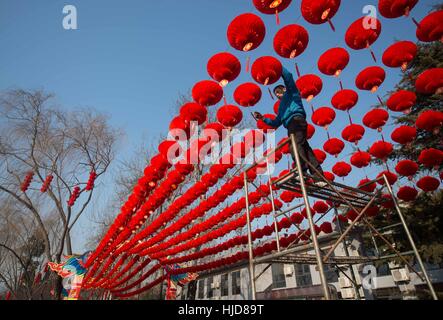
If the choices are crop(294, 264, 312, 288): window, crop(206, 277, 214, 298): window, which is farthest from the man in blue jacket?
crop(206, 277, 214, 298): window

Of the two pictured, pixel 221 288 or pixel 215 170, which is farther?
pixel 221 288

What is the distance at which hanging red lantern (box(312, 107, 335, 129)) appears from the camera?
6.06 metres

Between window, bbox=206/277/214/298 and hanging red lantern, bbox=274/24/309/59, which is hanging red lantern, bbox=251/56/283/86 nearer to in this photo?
hanging red lantern, bbox=274/24/309/59

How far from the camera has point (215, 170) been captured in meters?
7.43

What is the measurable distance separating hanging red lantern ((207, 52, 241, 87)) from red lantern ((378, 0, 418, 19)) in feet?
8.00

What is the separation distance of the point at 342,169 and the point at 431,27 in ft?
13.2

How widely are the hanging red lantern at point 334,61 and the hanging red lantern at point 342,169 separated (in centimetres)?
328

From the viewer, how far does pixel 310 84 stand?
5.40 m

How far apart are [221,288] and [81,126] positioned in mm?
16440

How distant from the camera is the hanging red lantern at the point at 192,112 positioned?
5086 millimetres

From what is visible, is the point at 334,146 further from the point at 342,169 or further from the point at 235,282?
the point at 235,282

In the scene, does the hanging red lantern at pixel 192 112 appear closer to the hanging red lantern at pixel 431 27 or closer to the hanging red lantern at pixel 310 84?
the hanging red lantern at pixel 310 84
